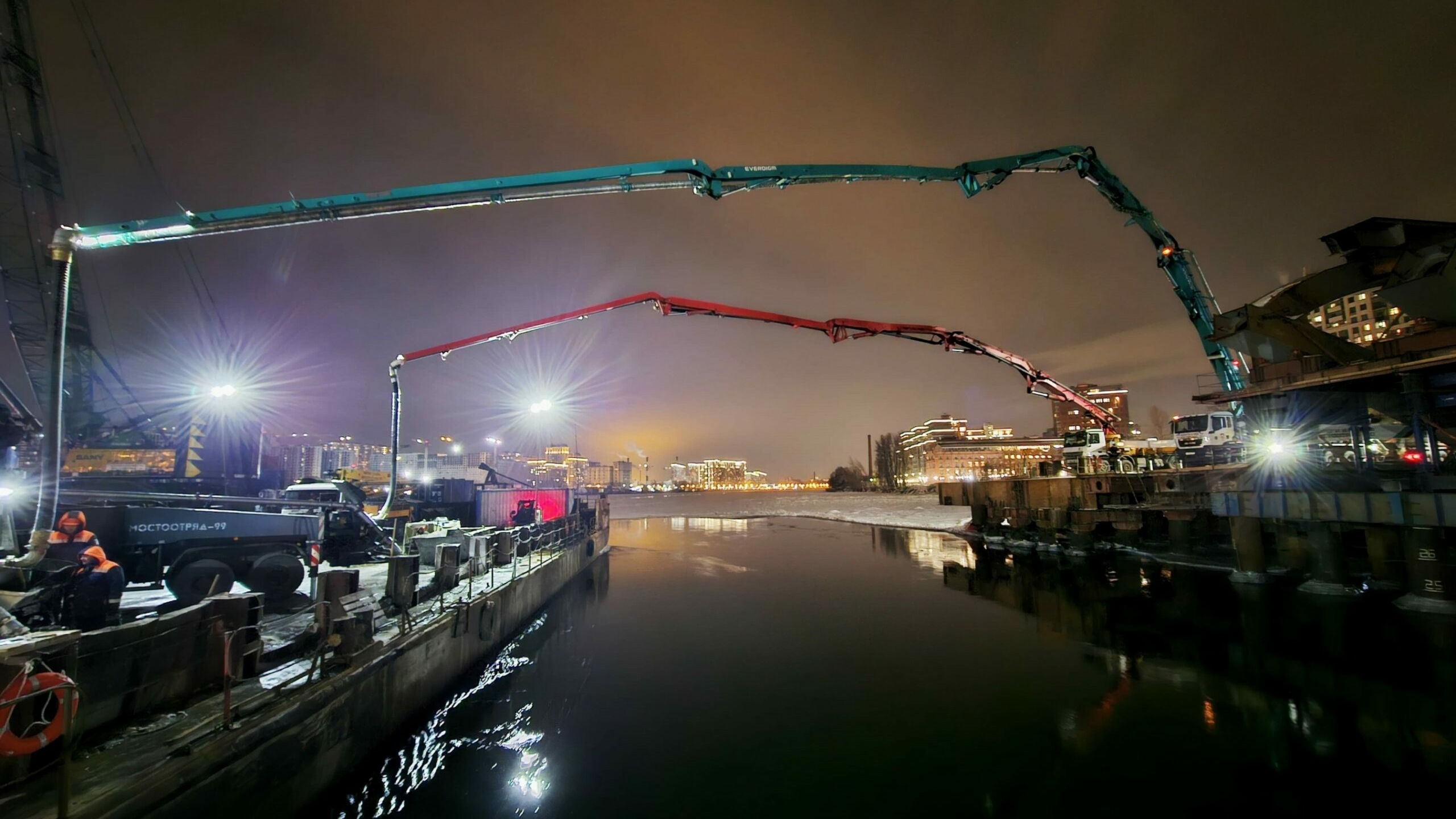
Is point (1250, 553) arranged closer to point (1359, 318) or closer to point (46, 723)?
point (46, 723)

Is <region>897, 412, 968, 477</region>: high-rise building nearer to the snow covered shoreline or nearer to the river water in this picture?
the snow covered shoreline

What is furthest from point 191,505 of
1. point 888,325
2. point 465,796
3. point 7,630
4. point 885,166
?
point 888,325

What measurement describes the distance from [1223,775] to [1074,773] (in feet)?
7.82

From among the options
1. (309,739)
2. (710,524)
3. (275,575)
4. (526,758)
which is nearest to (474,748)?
(526,758)

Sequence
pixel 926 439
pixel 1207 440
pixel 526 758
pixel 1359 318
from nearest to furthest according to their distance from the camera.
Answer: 1. pixel 526 758
2. pixel 1207 440
3. pixel 1359 318
4. pixel 926 439

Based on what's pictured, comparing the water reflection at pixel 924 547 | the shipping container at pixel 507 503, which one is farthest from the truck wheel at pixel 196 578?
the water reflection at pixel 924 547

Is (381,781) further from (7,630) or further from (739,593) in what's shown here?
(739,593)

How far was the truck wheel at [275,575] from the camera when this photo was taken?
39.8ft

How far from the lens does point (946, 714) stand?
11.8 m

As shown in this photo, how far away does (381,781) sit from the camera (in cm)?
852

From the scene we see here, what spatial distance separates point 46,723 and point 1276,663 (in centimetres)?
2266

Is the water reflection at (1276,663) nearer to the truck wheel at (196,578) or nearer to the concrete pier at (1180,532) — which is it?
the concrete pier at (1180,532)

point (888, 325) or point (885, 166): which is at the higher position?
point (885, 166)

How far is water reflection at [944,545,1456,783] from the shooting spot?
1021cm
